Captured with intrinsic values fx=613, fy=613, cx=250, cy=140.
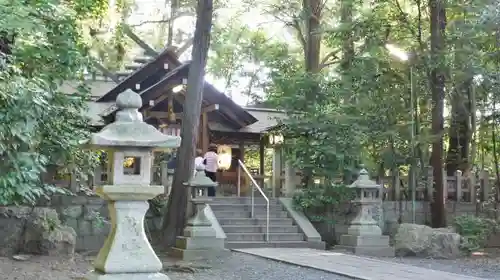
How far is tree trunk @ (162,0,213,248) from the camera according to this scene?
13719 millimetres

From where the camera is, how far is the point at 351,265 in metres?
11.1

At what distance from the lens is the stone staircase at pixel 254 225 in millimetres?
14484

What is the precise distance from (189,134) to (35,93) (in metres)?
6.30

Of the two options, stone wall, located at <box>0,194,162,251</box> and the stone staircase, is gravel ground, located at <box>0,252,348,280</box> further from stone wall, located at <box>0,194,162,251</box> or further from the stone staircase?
the stone staircase

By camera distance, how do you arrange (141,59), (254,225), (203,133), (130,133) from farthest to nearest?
(141,59), (203,133), (254,225), (130,133)

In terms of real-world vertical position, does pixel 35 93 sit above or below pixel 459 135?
below

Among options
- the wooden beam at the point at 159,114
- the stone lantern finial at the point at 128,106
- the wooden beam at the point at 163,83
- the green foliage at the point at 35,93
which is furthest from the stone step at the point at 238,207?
the stone lantern finial at the point at 128,106

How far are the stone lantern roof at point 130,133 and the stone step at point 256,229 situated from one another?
7599 millimetres

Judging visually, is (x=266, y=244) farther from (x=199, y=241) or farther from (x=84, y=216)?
(x=84, y=216)

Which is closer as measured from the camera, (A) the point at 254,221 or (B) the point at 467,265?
(B) the point at 467,265

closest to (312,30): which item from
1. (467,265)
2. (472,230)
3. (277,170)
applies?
(277,170)

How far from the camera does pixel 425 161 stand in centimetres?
1738

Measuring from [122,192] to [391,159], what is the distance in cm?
1078

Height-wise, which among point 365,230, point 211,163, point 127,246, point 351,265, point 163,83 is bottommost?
point 351,265
